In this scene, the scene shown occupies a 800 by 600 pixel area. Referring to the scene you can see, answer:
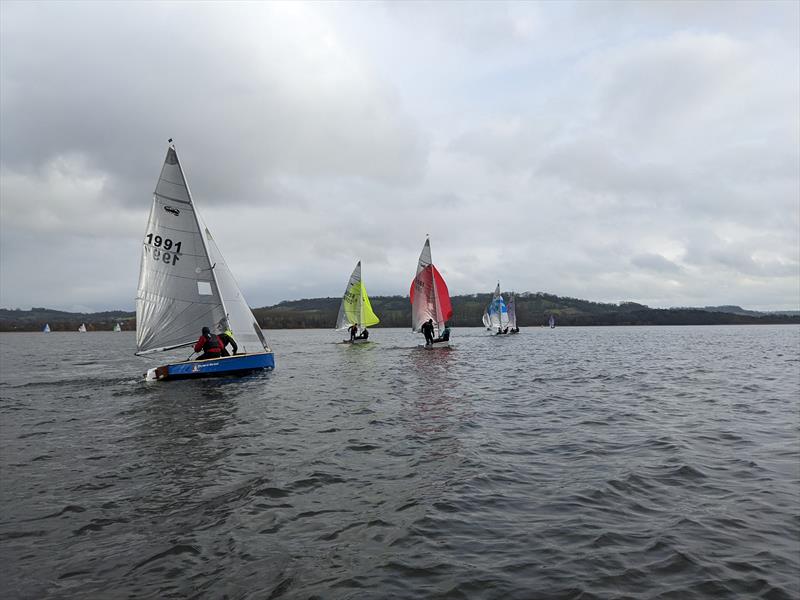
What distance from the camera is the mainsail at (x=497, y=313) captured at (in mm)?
89062

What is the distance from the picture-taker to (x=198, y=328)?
1015 inches

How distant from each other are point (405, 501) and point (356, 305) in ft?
162

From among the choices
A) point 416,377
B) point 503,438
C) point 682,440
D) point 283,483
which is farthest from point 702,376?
point 283,483

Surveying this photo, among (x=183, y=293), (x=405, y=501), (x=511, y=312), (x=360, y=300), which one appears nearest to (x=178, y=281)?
(x=183, y=293)

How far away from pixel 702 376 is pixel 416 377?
16.2 metres

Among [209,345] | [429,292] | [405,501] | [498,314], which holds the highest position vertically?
[429,292]

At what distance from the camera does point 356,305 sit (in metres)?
57.1

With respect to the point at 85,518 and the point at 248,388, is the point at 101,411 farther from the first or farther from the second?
the point at 85,518

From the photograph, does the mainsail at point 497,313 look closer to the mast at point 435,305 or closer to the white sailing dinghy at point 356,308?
the white sailing dinghy at point 356,308

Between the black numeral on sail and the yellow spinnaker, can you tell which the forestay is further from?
the black numeral on sail

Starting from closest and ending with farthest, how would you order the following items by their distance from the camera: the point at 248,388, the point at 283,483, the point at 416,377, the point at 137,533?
the point at 137,533 < the point at 283,483 < the point at 248,388 < the point at 416,377

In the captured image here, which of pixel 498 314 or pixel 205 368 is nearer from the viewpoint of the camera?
pixel 205 368

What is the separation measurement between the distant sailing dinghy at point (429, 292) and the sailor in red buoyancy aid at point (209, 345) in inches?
841

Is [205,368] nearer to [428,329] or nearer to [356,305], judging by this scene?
[428,329]
